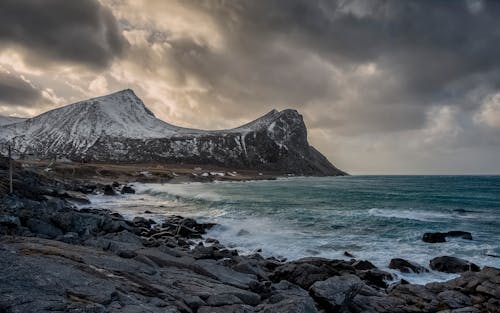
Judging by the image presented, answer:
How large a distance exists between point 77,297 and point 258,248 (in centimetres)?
1721

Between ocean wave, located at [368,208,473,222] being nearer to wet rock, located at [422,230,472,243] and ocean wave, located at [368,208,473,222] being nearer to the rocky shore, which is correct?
wet rock, located at [422,230,472,243]

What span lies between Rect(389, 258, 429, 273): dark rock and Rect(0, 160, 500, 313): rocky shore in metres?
0.06

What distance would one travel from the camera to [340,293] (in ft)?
37.1

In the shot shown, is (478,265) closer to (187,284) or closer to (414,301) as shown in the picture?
(414,301)

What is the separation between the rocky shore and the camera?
7.43 m

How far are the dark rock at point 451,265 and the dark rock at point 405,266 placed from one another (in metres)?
0.83

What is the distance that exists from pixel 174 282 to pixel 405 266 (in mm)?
14540

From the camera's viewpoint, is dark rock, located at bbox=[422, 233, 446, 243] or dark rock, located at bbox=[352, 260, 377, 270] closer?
dark rock, located at bbox=[352, 260, 377, 270]

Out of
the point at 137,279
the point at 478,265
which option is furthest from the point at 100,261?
the point at 478,265

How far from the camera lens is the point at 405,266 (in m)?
18.5

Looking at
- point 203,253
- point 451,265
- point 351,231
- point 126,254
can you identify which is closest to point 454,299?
point 451,265

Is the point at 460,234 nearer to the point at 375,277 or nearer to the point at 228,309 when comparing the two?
the point at 375,277

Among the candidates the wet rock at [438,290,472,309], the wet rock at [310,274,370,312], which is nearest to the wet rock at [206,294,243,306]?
the wet rock at [310,274,370,312]

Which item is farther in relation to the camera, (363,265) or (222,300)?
(363,265)
